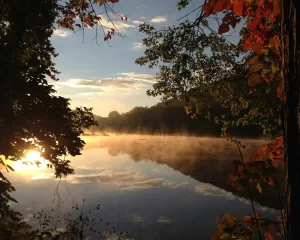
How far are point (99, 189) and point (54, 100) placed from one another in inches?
532

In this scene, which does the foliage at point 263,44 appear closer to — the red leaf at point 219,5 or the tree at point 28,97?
the red leaf at point 219,5

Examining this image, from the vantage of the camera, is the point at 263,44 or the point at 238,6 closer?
the point at 238,6

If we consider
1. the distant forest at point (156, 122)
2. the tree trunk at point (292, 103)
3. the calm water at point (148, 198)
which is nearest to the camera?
the tree trunk at point (292, 103)

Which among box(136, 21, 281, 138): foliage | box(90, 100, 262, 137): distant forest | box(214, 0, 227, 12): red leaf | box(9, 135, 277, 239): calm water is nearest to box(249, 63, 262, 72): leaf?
box(214, 0, 227, 12): red leaf

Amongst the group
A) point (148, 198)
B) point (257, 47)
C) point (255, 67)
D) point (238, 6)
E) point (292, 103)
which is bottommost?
point (148, 198)

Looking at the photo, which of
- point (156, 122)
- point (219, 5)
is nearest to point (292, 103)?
point (219, 5)

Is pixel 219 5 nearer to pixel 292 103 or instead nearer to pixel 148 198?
pixel 292 103

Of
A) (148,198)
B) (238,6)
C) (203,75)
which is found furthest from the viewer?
(148,198)

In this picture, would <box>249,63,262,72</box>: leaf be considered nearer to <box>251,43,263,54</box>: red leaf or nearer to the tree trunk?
<box>251,43,263,54</box>: red leaf

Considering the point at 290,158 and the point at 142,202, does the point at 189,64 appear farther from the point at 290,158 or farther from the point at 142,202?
the point at 142,202

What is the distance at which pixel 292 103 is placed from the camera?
5.22 feet

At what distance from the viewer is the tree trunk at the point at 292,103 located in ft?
5.09

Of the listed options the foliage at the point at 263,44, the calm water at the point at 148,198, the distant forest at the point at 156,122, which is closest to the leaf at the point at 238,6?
the foliage at the point at 263,44

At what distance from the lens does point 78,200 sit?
62.4ft
